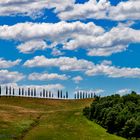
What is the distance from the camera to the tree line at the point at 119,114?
12180 centimetres

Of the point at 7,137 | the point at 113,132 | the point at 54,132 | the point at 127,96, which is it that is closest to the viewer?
the point at 7,137

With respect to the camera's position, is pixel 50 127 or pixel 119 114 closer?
pixel 50 127

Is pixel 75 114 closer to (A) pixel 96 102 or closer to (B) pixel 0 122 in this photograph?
(A) pixel 96 102

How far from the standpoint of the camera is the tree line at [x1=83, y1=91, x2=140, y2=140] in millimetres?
121800

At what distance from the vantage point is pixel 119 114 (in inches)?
5108

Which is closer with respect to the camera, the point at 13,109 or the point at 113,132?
the point at 113,132

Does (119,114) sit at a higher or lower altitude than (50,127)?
higher

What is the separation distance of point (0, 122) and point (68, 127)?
19.3 metres

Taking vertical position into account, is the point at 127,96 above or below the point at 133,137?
above

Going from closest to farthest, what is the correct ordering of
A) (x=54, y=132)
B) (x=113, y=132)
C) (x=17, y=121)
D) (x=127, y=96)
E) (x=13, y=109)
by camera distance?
(x=54, y=132), (x=113, y=132), (x=17, y=121), (x=127, y=96), (x=13, y=109)

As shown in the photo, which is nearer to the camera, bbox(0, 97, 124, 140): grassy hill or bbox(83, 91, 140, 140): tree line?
bbox(0, 97, 124, 140): grassy hill

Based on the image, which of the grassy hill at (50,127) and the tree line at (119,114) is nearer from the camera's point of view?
the grassy hill at (50,127)

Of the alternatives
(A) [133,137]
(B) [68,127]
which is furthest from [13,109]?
(A) [133,137]

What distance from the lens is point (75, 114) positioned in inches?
6142
